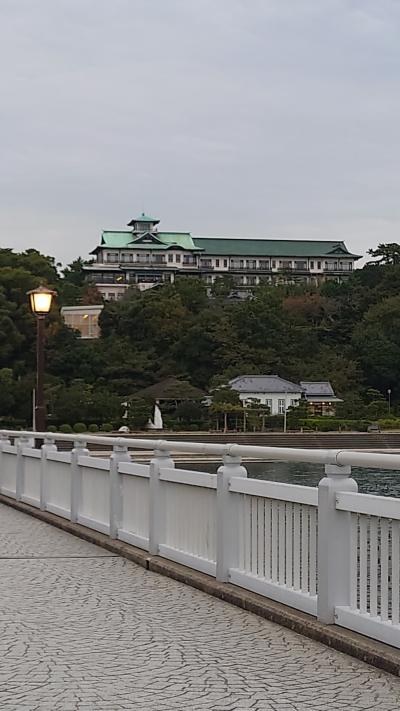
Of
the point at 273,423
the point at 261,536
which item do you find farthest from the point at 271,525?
the point at 273,423

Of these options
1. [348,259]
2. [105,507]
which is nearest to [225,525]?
[105,507]

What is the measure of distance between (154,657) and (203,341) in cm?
9117

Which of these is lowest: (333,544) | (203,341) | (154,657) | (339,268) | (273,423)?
(273,423)

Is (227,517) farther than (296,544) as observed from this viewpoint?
Yes

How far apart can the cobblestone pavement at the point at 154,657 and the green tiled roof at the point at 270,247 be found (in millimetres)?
132740

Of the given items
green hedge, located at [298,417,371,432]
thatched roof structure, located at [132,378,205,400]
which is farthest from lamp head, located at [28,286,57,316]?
thatched roof structure, located at [132,378,205,400]

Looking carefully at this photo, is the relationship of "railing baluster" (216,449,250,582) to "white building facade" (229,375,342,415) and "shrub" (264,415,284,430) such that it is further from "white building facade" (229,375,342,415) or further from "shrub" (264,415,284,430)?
"white building facade" (229,375,342,415)

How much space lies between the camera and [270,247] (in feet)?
467

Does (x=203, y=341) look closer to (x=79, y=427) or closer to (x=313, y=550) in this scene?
(x=79, y=427)

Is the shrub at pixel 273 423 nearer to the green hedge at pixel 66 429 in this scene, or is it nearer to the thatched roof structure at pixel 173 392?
the thatched roof structure at pixel 173 392

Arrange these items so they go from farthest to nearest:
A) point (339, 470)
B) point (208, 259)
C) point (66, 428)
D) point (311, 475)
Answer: point (208, 259)
point (66, 428)
point (311, 475)
point (339, 470)

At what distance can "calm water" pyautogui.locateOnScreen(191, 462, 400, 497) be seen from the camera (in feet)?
21.8

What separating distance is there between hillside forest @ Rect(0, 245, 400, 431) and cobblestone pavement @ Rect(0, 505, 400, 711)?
72476 millimetres

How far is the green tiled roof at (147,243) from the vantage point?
138 metres
